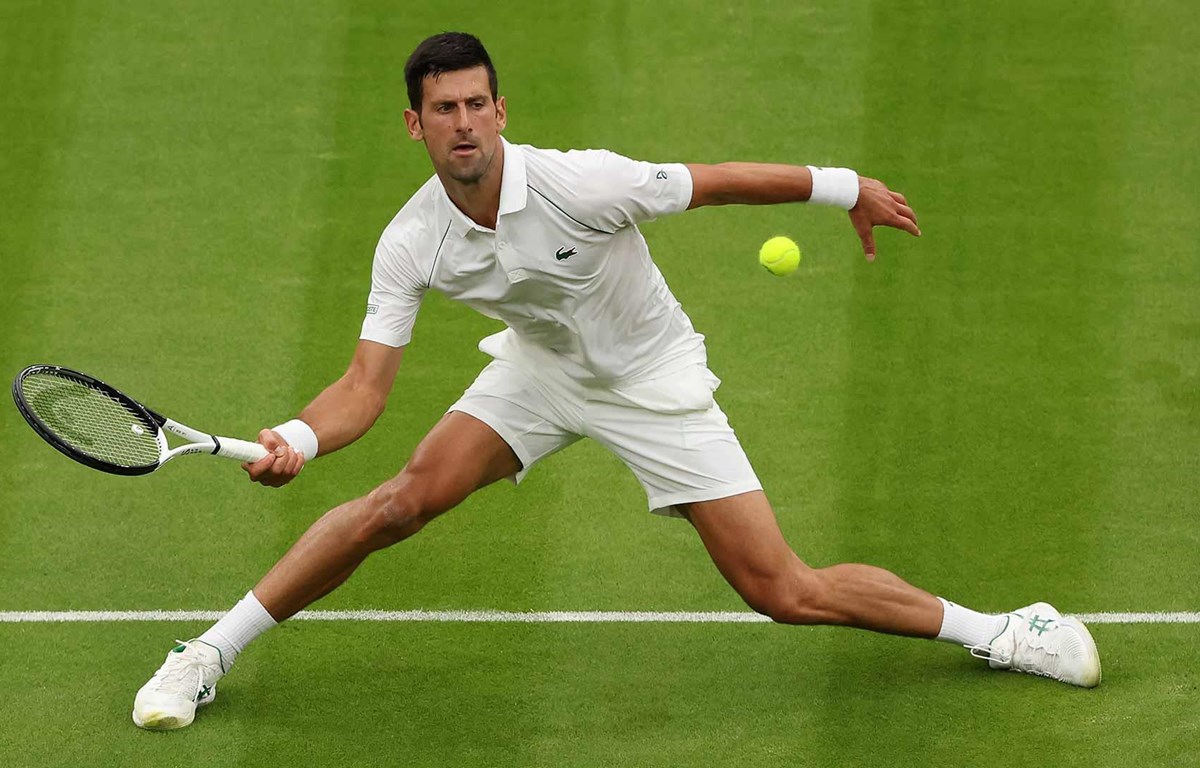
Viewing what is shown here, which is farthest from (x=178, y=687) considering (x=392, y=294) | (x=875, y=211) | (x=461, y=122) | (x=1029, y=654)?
(x=1029, y=654)

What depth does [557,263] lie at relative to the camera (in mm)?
Answer: 6102

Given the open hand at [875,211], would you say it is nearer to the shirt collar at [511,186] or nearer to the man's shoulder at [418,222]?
the shirt collar at [511,186]

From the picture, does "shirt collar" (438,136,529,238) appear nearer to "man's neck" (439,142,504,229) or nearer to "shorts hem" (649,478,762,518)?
"man's neck" (439,142,504,229)

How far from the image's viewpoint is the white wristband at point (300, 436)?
574cm

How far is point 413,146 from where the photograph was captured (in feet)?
30.9

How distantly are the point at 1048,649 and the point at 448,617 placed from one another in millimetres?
2351

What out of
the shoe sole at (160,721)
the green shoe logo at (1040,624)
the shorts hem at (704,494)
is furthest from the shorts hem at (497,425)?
the green shoe logo at (1040,624)

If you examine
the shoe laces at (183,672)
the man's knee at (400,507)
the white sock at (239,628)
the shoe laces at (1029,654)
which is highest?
the man's knee at (400,507)

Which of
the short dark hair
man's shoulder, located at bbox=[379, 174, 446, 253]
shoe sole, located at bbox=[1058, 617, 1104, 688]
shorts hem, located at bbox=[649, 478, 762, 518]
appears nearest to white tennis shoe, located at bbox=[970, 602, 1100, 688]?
shoe sole, located at bbox=[1058, 617, 1104, 688]

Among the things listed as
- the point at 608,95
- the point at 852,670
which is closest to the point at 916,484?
the point at 852,670

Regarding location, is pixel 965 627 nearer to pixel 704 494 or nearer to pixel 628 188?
pixel 704 494

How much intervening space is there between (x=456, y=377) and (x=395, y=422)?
41cm

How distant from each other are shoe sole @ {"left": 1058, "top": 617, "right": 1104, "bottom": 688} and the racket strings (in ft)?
11.1

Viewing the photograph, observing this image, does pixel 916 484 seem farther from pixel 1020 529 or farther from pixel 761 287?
pixel 761 287
